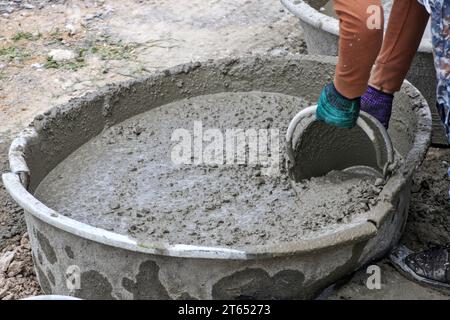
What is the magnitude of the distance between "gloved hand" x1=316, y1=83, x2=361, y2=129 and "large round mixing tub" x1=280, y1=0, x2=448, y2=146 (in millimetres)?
794

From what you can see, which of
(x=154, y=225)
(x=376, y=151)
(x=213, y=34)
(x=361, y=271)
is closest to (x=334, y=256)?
(x=361, y=271)

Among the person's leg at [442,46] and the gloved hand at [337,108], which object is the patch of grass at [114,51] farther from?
the person's leg at [442,46]

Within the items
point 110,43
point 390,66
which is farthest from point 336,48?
point 110,43

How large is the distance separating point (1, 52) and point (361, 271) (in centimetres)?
261

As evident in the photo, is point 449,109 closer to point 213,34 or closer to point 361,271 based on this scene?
point 361,271

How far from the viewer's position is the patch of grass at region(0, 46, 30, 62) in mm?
3939

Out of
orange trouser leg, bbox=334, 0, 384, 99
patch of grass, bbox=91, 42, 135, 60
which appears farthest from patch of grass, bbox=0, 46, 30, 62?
orange trouser leg, bbox=334, 0, 384, 99

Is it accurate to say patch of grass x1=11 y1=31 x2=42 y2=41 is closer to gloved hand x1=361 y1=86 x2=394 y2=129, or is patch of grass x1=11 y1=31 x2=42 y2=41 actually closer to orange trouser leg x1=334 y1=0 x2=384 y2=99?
gloved hand x1=361 y1=86 x2=394 y2=129

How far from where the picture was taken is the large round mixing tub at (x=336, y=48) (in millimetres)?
2811

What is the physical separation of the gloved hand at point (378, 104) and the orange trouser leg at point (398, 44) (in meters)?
0.02

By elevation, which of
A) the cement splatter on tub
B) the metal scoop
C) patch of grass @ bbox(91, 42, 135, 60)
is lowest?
patch of grass @ bbox(91, 42, 135, 60)

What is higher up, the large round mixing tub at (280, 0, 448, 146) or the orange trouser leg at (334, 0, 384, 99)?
the orange trouser leg at (334, 0, 384, 99)

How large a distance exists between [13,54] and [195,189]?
197 centimetres

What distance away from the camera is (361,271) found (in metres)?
2.15
